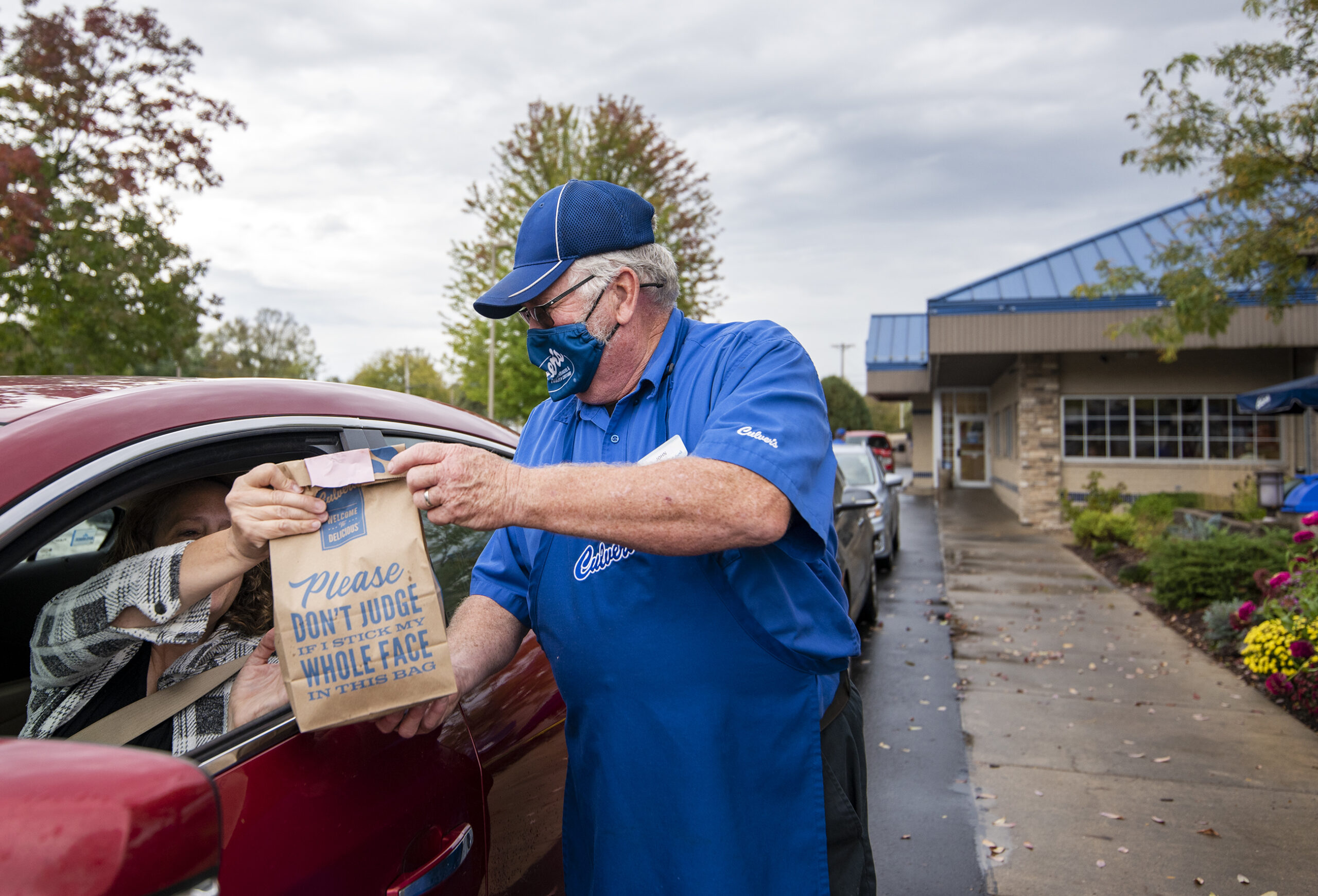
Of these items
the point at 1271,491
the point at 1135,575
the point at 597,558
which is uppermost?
the point at 597,558

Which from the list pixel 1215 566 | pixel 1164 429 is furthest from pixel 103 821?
pixel 1164 429

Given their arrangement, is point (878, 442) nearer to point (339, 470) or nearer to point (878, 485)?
point (878, 485)

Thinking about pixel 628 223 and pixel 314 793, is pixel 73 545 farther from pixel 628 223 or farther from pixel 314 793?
pixel 628 223

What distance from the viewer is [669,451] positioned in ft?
5.73

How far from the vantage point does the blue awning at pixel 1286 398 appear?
1145 centimetres

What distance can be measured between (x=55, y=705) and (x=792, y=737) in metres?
1.37

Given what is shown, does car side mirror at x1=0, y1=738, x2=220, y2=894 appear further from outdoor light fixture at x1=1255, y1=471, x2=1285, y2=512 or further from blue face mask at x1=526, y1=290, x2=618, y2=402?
outdoor light fixture at x1=1255, y1=471, x2=1285, y2=512

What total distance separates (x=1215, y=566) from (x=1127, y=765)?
399 centimetres

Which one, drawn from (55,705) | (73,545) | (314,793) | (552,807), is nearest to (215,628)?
(55,705)

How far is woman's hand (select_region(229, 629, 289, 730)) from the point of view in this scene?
160 centimetres

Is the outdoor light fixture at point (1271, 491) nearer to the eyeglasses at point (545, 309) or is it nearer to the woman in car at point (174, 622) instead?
the eyeglasses at point (545, 309)

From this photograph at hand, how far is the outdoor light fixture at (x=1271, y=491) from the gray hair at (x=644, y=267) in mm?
12701

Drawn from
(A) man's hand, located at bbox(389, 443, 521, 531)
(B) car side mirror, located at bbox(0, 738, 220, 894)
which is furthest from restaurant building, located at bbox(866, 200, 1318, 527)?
(B) car side mirror, located at bbox(0, 738, 220, 894)

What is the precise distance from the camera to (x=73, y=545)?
2904 mm
